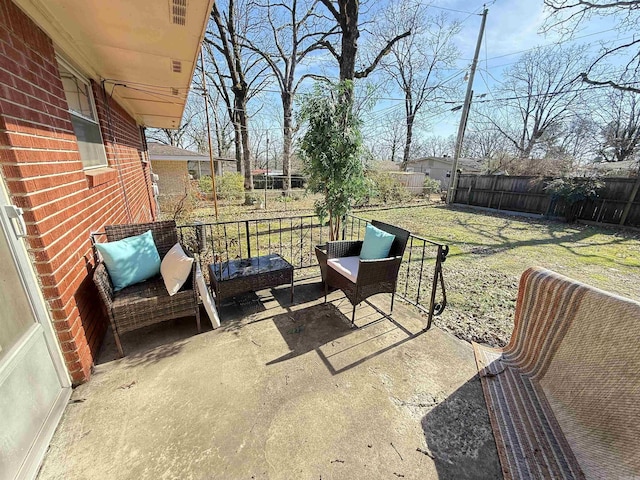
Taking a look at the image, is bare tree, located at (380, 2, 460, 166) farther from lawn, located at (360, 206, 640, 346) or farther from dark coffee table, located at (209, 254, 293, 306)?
dark coffee table, located at (209, 254, 293, 306)

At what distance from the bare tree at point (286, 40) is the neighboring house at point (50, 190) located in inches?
362

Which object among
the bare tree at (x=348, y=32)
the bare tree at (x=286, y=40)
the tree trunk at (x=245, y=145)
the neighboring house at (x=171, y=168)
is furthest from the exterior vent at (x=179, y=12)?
the neighboring house at (x=171, y=168)

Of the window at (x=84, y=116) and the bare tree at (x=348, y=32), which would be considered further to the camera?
the bare tree at (x=348, y=32)

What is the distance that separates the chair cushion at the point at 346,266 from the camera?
294cm

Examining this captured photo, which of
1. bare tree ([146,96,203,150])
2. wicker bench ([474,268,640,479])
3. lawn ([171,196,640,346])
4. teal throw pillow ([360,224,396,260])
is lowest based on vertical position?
lawn ([171,196,640,346])

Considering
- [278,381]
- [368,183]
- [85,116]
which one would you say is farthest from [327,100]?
[278,381]

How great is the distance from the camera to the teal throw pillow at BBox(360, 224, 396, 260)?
311 centimetres

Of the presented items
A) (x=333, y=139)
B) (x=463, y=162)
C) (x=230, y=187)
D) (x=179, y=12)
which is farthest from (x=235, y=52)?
(x=463, y=162)

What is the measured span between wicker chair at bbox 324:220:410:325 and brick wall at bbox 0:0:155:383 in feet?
7.59

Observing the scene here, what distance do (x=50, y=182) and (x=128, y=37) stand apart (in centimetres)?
149

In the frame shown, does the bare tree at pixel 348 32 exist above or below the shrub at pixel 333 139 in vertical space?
above

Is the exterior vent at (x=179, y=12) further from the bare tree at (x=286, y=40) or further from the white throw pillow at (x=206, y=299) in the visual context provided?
the bare tree at (x=286, y=40)

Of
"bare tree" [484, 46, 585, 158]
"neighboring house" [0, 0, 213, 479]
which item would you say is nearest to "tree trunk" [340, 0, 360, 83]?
"neighboring house" [0, 0, 213, 479]

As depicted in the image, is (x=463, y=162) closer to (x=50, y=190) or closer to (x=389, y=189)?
(x=389, y=189)
